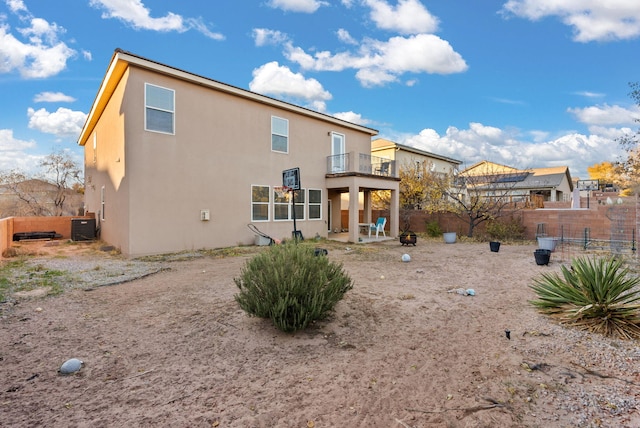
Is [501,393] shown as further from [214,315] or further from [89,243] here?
[89,243]

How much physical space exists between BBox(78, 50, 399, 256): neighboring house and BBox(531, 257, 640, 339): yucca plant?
393 inches

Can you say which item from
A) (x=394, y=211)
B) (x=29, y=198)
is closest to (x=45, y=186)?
(x=29, y=198)

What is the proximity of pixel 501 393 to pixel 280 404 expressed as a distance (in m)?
1.90

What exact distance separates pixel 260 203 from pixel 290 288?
9816 millimetres

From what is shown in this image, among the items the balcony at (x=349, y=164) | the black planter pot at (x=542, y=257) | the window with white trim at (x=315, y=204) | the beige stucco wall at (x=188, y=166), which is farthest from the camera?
the balcony at (x=349, y=164)

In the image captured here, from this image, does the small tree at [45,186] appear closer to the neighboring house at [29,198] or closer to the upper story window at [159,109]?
the neighboring house at [29,198]

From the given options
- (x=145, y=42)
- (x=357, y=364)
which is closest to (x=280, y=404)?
(x=357, y=364)

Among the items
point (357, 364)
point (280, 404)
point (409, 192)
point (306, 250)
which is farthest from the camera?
point (409, 192)

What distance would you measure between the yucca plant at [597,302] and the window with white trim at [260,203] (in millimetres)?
10358

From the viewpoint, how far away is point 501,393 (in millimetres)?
2840

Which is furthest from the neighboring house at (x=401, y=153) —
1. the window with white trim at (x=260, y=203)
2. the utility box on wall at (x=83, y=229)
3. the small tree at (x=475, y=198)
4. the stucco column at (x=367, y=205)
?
the utility box on wall at (x=83, y=229)

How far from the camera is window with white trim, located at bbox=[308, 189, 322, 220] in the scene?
15469mm

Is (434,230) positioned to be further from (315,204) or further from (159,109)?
(159,109)

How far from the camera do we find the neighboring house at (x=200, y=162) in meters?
10.4
